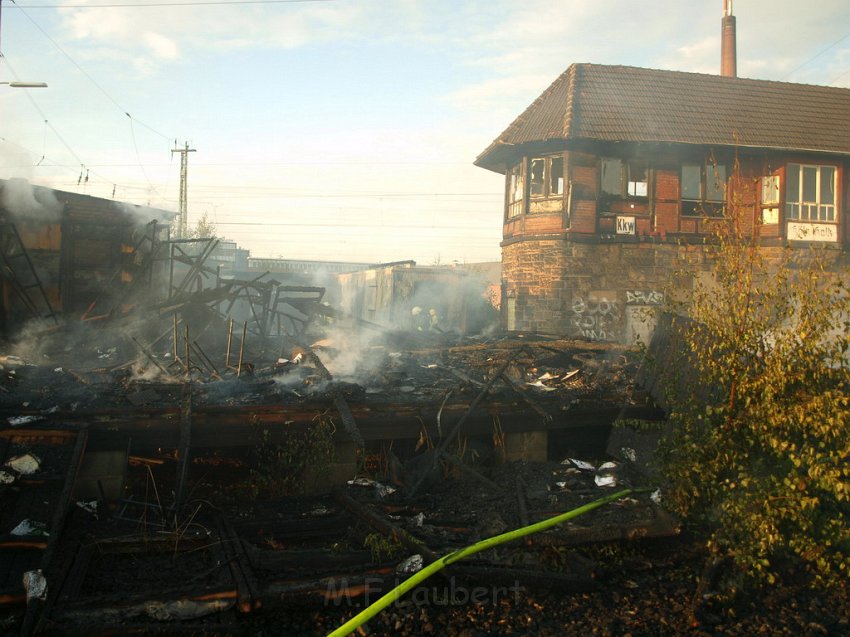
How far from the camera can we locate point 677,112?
19.1 meters

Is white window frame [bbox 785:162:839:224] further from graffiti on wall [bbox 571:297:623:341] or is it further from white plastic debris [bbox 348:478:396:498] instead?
white plastic debris [bbox 348:478:396:498]

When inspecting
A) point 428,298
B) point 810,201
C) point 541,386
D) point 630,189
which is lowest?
point 541,386

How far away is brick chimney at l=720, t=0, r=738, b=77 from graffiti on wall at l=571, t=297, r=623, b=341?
1349cm

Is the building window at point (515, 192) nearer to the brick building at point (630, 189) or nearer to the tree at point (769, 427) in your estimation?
the brick building at point (630, 189)

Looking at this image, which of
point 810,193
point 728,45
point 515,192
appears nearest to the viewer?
point 810,193

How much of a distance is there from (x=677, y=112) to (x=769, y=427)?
53.9 feet

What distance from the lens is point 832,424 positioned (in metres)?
4.97

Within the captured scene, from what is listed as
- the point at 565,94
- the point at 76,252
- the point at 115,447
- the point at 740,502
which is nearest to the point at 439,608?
the point at 740,502

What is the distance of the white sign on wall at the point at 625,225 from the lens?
18.4m

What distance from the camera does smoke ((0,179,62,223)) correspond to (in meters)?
14.3

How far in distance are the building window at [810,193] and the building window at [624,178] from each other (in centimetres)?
465

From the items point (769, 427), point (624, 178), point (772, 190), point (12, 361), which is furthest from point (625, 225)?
point (12, 361)

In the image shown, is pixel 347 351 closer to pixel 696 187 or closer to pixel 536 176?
pixel 536 176

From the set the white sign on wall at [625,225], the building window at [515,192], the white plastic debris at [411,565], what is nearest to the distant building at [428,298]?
the building window at [515,192]
